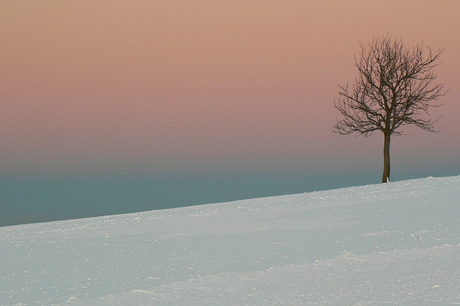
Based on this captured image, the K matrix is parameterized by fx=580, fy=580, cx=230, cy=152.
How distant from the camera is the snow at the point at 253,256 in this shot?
9.35 metres

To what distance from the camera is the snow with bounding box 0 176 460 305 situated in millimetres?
9352

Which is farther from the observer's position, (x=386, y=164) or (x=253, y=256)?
(x=386, y=164)

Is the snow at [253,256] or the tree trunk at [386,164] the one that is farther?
the tree trunk at [386,164]

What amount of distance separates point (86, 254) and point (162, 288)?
14.4 ft

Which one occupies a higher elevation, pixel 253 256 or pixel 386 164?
pixel 386 164

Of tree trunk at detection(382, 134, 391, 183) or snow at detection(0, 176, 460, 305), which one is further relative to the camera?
tree trunk at detection(382, 134, 391, 183)

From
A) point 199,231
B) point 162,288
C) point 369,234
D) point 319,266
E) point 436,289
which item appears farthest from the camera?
point 199,231

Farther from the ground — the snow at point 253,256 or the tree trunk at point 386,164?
the tree trunk at point 386,164

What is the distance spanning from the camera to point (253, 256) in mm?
12086

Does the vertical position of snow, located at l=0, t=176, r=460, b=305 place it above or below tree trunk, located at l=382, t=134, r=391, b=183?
below

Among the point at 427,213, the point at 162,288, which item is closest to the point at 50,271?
the point at 162,288

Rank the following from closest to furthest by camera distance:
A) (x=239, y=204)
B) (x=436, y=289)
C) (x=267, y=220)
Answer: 1. (x=436, y=289)
2. (x=267, y=220)
3. (x=239, y=204)

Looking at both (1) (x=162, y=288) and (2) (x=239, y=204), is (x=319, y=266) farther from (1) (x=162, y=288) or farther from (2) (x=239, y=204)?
(2) (x=239, y=204)

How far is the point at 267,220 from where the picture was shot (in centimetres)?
1706
